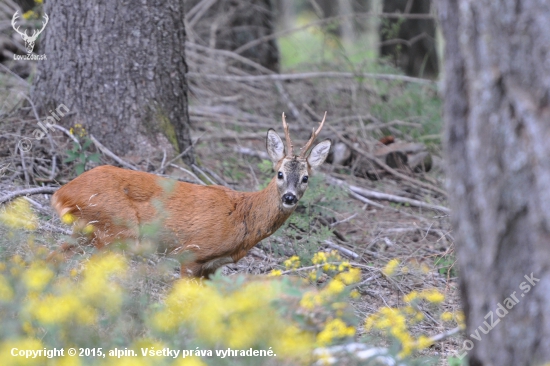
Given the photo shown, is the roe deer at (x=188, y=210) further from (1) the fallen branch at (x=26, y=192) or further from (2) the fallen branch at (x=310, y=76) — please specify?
(2) the fallen branch at (x=310, y=76)

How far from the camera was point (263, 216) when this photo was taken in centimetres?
525

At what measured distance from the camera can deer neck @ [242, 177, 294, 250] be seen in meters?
5.23

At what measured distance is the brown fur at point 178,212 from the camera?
195 inches

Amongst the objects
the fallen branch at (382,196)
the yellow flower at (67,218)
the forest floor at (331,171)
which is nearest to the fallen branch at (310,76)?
the forest floor at (331,171)

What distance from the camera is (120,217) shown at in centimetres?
496

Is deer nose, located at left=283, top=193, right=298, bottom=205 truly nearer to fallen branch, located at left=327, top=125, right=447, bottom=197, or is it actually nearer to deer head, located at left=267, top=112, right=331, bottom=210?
deer head, located at left=267, top=112, right=331, bottom=210

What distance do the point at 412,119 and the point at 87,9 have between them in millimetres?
4635

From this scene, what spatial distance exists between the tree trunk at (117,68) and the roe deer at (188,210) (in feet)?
3.95

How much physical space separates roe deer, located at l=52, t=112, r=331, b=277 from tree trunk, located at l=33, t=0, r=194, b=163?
1203mm

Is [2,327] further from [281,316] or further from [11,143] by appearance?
[11,143]

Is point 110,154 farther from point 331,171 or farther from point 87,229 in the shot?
point 331,171

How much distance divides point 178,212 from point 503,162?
3007 mm

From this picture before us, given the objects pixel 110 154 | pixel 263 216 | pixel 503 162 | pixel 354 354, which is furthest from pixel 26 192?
pixel 503 162

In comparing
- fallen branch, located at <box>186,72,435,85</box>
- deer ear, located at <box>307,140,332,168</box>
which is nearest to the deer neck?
deer ear, located at <box>307,140,332,168</box>
